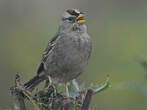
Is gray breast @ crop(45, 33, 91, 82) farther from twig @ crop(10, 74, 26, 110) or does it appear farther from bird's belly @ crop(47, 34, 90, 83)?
twig @ crop(10, 74, 26, 110)

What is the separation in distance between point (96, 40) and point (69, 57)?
181 inches

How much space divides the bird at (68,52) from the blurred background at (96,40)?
1.56 meters

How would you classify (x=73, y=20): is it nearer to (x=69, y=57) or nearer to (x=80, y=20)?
(x=80, y=20)

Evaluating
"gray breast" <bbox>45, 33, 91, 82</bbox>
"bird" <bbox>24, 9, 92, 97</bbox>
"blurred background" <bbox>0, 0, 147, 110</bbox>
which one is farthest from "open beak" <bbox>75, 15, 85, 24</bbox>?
"blurred background" <bbox>0, 0, 147, 110</bbox>

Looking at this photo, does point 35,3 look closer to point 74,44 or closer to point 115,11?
point 115,11

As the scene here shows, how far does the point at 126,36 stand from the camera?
970 cm

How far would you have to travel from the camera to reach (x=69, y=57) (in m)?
5.16

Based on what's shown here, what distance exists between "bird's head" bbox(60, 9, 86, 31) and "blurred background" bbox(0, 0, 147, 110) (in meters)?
1.66

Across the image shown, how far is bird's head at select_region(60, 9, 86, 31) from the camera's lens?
5.20 metres

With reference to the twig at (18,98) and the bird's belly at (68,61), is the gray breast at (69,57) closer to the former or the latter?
the bird's belly at (68,61)

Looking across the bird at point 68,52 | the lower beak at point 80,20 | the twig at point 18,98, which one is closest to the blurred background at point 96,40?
the bird at point 68,52

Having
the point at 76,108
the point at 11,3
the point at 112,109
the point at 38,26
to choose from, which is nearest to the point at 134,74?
the point at 112,109

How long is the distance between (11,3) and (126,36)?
271 cm

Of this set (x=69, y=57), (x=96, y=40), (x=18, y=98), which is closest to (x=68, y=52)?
(x=69, y=57)
